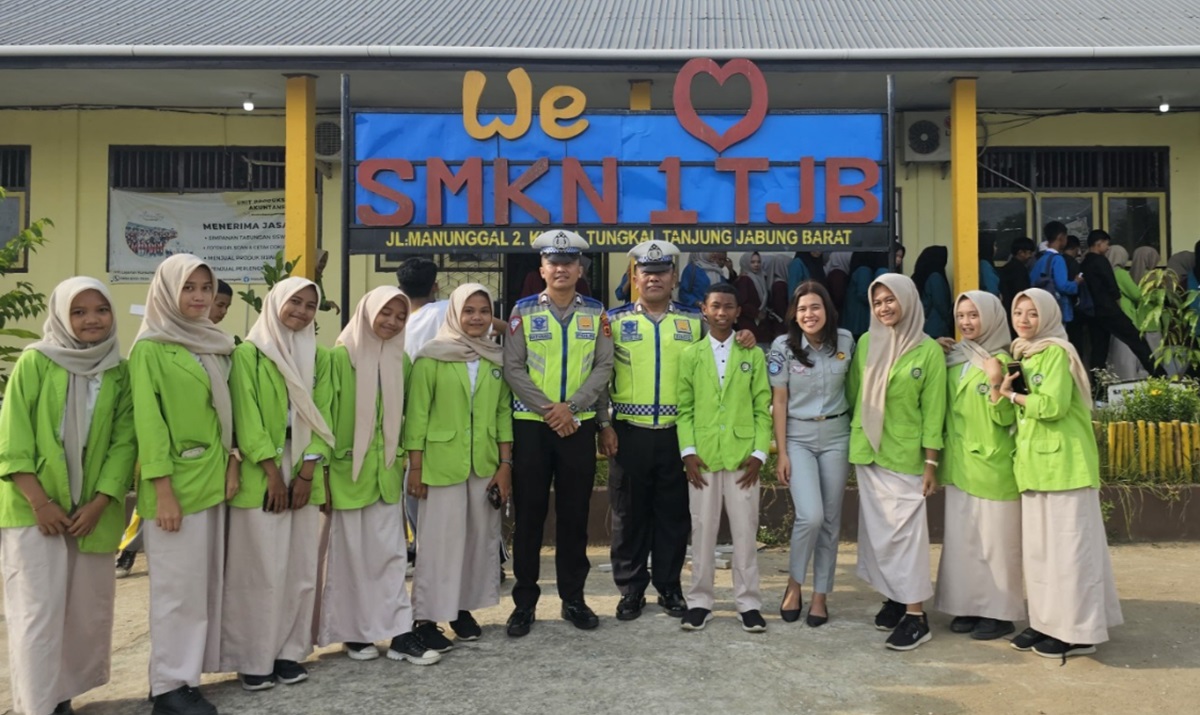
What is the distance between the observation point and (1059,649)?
429 centimetres

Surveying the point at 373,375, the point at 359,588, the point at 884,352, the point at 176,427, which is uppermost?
the point at 884,352

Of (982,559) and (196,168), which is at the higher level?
(196,168)

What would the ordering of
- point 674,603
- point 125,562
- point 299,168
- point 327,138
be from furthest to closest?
1. point 327,138
2. point 299,168
3. point 125,562
4. point 674,603

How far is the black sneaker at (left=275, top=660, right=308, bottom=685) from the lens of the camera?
3.99 meters

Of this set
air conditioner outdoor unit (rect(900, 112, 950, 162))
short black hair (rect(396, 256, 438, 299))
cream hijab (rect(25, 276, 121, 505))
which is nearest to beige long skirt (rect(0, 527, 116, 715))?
cream hijab (rect(25, 276, 121, 505))

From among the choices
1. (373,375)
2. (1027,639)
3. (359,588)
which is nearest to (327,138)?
(373,375)

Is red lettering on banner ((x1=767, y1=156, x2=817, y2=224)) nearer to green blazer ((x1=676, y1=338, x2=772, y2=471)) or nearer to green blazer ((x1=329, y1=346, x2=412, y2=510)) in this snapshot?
green blazer ((x1=676, y1=338, x2=772, y2=471))

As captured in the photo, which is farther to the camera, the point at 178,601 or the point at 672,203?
the point at 672,203

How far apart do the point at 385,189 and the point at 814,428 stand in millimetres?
3255

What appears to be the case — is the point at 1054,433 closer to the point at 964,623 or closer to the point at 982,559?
the point at 982,559

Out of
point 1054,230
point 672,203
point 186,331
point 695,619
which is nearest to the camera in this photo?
point 186,331

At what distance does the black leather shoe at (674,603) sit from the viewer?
16.0 feet

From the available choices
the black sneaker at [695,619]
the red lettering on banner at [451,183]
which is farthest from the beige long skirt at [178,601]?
the red lettering on banner at [451,183]

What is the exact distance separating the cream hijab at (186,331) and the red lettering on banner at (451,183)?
2.73 meters
